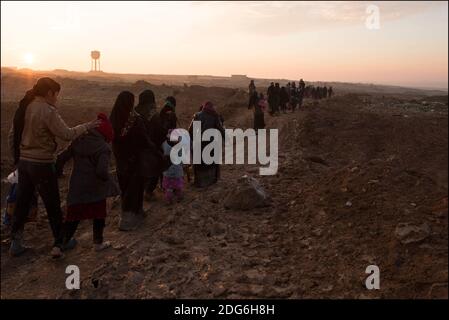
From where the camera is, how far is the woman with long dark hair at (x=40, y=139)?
15.0 ft

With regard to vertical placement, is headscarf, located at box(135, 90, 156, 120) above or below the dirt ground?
above

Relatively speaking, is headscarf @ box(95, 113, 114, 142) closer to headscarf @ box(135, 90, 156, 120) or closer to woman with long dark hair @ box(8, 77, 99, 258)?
woman with long dark hair @ box(8, 77, 99, 258)

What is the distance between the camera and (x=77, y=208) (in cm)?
484

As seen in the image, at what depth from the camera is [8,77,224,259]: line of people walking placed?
4.65 metres

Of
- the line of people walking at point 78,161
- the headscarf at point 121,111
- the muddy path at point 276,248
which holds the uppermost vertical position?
the headscarf at point 121,111

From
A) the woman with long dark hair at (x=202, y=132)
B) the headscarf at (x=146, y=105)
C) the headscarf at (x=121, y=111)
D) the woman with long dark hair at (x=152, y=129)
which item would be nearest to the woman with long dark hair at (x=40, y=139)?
the headscarf at (x=121, y=111)

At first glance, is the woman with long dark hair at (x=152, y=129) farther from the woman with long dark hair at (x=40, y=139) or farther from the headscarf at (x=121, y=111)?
the woman with long dark hair at (x=40, y=139)

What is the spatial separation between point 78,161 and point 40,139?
47 centimetres

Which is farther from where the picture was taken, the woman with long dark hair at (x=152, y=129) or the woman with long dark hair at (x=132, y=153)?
the woman with long dark hair at (x=152, y=129)

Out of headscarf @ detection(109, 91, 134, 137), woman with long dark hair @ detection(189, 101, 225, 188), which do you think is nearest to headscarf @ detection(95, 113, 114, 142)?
headscarf @ detection(109, 91, 134, 137)
